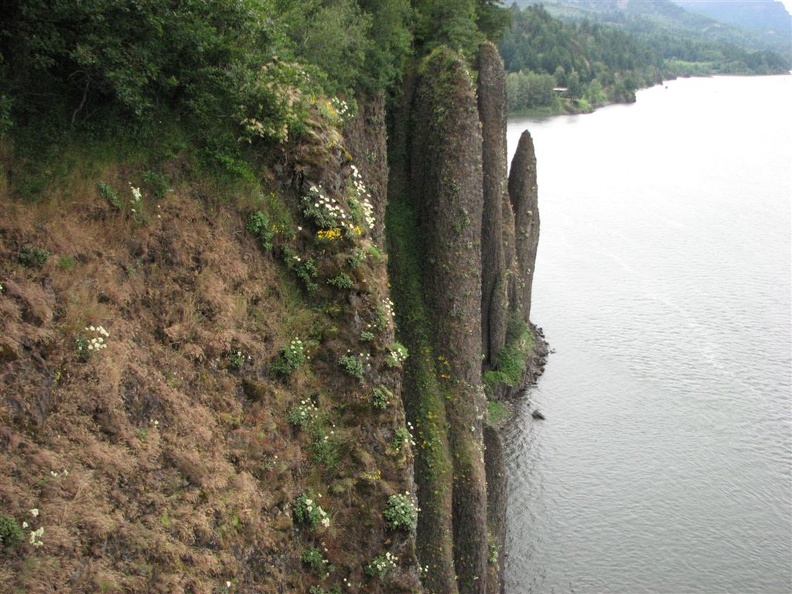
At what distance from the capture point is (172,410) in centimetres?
1480

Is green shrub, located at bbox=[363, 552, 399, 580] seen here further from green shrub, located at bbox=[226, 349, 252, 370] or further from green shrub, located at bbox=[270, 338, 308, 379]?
green shrub, located at bbox=[226, 349, 252, 370]

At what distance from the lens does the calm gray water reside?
36812mm

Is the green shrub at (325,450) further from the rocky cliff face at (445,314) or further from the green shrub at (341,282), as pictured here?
the rocky cliff face at (445,314)

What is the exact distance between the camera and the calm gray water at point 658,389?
36.8 m

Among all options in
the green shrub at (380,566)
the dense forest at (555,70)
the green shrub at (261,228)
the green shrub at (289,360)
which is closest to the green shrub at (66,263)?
the green shrub at (261,228)

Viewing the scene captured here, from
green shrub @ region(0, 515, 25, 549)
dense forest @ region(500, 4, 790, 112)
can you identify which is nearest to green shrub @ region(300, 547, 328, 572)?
green shrub @ region(0, 515, 25, 549)

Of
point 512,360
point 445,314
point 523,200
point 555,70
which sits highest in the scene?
point 555,70

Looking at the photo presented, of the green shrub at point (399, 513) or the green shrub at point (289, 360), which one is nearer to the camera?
the green shrub at point (289, 360)

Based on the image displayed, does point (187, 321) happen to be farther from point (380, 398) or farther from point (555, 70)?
point (555, 70)

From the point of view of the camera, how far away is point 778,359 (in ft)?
180

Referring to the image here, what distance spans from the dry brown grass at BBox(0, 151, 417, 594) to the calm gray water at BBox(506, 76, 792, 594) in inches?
799

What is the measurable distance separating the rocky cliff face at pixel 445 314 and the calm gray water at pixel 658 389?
24.2ft

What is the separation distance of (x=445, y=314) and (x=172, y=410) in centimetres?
1828

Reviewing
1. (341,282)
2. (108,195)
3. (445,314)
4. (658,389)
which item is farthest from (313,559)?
(658,389)
